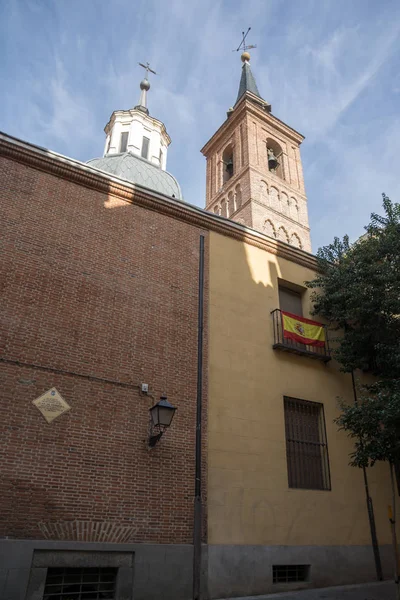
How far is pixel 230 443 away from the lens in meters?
8.52

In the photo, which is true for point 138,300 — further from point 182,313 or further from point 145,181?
point 145,181

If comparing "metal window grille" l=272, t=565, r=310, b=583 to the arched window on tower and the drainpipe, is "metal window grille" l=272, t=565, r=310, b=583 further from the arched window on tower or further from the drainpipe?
the arched window on tower

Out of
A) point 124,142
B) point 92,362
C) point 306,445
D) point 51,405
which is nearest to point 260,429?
point 306,445

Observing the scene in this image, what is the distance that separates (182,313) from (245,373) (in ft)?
5.86

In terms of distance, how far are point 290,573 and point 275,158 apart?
1043 inches

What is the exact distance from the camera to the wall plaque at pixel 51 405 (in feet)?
23.2

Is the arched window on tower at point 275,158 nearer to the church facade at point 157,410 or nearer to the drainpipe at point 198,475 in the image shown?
the church facade at point 157,410

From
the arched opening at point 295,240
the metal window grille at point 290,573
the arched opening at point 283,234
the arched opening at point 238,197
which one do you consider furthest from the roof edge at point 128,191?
the arched opening at point 238,197

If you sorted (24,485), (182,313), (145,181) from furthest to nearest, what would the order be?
(145,181) < (182,313) < (24,485)

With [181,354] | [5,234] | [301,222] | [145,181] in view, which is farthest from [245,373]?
[301,222]

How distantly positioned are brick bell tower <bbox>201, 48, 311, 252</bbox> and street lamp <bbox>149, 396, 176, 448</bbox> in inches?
751

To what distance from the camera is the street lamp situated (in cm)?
745

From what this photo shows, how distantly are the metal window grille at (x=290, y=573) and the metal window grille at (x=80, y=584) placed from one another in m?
3.06

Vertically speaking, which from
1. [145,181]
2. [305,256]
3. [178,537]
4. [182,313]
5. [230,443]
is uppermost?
[145,181]
